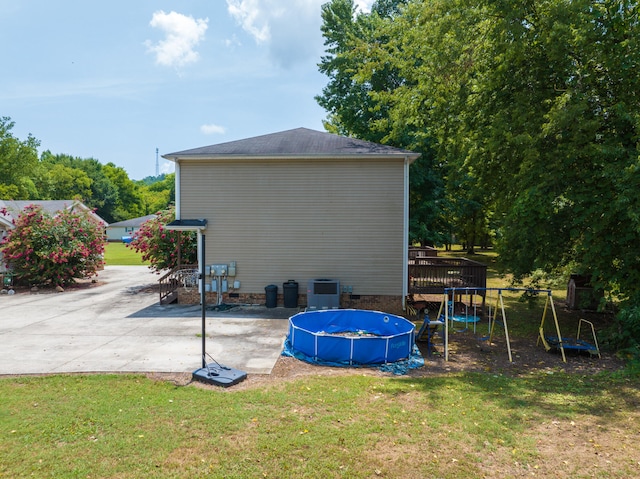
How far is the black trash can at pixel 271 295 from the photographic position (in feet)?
41.6

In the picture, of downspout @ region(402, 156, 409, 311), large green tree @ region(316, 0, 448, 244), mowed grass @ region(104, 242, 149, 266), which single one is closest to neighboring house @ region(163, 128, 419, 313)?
downspout @ region(402, 156, 409, 311)

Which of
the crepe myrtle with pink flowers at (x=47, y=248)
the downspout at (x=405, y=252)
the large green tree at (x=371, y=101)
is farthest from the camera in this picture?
the large green tree at (x=371, y=101)

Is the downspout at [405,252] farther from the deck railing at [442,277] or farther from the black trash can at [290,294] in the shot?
the black trash can at [290,294]

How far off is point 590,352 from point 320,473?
7.29 meters

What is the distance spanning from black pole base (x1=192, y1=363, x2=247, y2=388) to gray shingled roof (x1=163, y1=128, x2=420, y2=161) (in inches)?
299

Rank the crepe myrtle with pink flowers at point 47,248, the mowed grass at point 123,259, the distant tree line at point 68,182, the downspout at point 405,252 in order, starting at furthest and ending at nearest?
1. the distant tree line at point 68,182
2. the mowed grass at point 123,259
3. the crepe myrtle with pink flowers at point 47,248
4. the downspout at point 405,252

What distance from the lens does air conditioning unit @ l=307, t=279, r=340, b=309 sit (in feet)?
39.7

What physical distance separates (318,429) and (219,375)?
2.46 m

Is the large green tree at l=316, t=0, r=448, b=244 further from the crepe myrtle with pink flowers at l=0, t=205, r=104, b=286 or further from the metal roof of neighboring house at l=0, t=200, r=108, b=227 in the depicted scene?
the metal roof of neighboring house at l=0, t=200, r=108, b=227

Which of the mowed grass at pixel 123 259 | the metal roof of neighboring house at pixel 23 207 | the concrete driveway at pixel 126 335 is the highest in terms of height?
the metal roof of neighboring house at pixel 23 207

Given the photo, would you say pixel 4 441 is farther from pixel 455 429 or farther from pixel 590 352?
pixel 590 352

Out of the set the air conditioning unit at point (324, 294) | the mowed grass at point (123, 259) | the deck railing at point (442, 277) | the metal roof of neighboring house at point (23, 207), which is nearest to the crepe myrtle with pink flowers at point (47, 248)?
the metal roof of neighboring house at point (23, 207)

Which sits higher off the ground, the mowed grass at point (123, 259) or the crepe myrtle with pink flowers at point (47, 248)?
the crepe myrtle with pink flowers at point (47, 248)

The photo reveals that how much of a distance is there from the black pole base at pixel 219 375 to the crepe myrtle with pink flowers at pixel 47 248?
13196 mm
